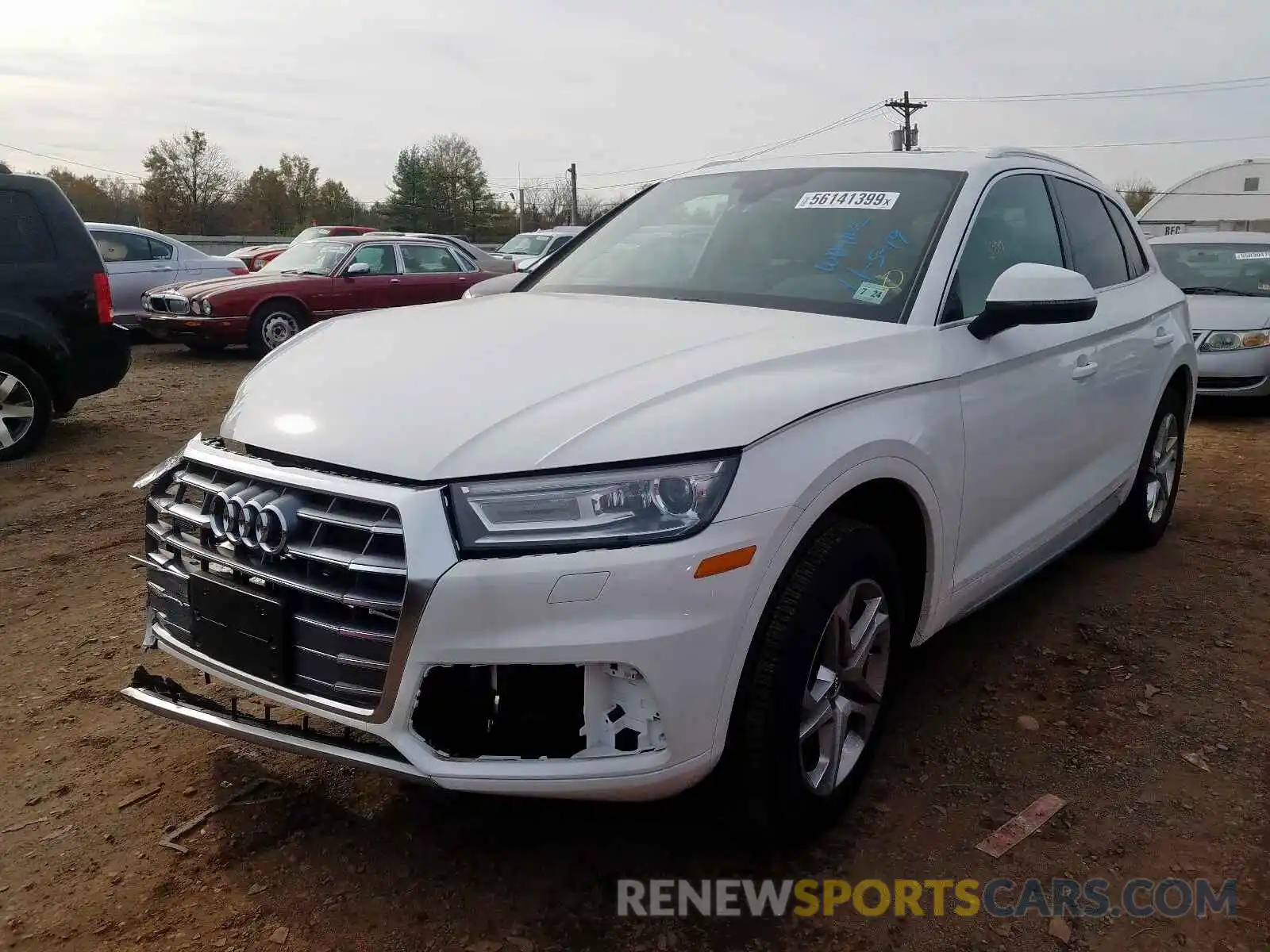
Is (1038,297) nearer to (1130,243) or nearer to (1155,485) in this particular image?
(1130,243)

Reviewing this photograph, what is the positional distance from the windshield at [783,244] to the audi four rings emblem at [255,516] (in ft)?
4.88

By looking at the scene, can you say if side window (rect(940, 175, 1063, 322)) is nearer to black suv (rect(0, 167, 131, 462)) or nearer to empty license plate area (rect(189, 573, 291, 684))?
empty license plate area (rect(189, 573, 291, 684))

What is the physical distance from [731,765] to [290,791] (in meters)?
1.28

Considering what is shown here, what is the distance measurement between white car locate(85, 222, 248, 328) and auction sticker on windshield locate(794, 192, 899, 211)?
36.0 ft

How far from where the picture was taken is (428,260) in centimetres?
1333

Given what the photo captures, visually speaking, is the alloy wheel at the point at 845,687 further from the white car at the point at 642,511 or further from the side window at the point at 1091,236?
the side window at the point at 1091,236

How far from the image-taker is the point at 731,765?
2223 mm

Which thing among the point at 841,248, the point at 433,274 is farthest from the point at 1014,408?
the point at 433,274

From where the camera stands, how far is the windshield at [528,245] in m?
22.6

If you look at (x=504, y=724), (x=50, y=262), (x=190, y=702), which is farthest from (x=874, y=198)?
(x=50, y=262)

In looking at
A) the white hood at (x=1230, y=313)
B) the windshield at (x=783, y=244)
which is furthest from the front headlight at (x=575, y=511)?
the white hood at (x=1230, y=313)

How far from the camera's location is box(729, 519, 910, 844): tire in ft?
7.16

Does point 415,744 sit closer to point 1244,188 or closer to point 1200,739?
point 1200,739

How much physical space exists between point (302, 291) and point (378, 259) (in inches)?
46.4
